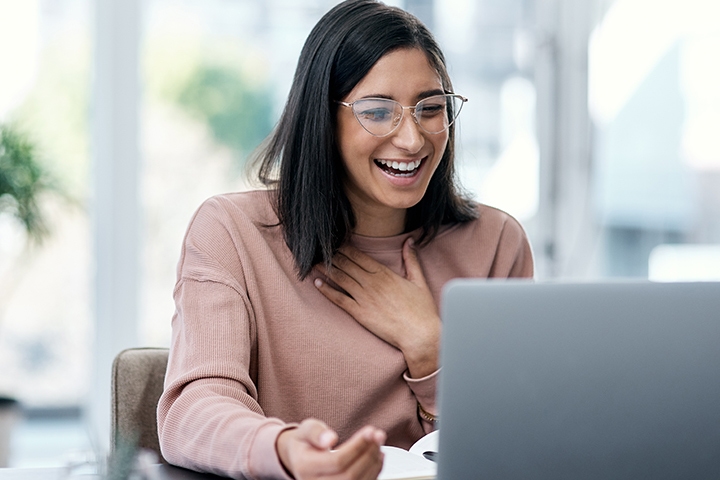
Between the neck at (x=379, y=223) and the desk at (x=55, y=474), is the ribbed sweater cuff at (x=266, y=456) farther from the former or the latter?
the neck at (x=379, y=223)

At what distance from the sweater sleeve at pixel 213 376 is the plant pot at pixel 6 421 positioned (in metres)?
1.45

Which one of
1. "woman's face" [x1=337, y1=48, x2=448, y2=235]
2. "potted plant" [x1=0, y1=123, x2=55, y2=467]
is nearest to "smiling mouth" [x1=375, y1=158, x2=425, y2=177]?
"woman's face" [x1=337, y1=48, x2=448, y2=235]

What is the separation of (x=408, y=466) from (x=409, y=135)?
1.95 ft

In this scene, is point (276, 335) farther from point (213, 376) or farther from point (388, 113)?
point (388, 113)

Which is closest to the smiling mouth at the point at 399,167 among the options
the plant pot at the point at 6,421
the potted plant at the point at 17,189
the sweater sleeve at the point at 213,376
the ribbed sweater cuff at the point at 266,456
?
the sweater sleeve at the point at 213,376

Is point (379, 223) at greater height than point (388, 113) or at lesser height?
lesser

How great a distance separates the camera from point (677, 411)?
0.81 m

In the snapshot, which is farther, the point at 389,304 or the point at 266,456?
the point at 389,304

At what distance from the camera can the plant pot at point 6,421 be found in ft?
8.22

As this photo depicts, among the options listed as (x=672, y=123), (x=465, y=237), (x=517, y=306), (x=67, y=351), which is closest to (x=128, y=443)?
(x=517, y=306)

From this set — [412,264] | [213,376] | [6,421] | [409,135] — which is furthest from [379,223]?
[6,421]

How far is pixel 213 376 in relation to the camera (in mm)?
1196

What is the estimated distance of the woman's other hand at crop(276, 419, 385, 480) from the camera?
34.0 inches

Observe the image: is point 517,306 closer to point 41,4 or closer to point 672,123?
point 41,4
